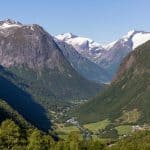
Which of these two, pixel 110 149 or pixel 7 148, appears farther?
pixel 110 149

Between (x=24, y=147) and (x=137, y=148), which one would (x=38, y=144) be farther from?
(x=137, y=148)

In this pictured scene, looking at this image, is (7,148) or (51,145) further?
(51,145)

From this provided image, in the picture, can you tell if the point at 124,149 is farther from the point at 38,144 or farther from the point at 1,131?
the point at 1,131

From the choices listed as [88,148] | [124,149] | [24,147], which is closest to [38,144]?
[24,147]

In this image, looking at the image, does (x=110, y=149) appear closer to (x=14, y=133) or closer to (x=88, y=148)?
(x=88, y=148)

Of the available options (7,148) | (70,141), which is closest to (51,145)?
(70,141)

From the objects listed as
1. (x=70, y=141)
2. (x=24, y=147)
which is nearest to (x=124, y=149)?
(x=70, y=141)
